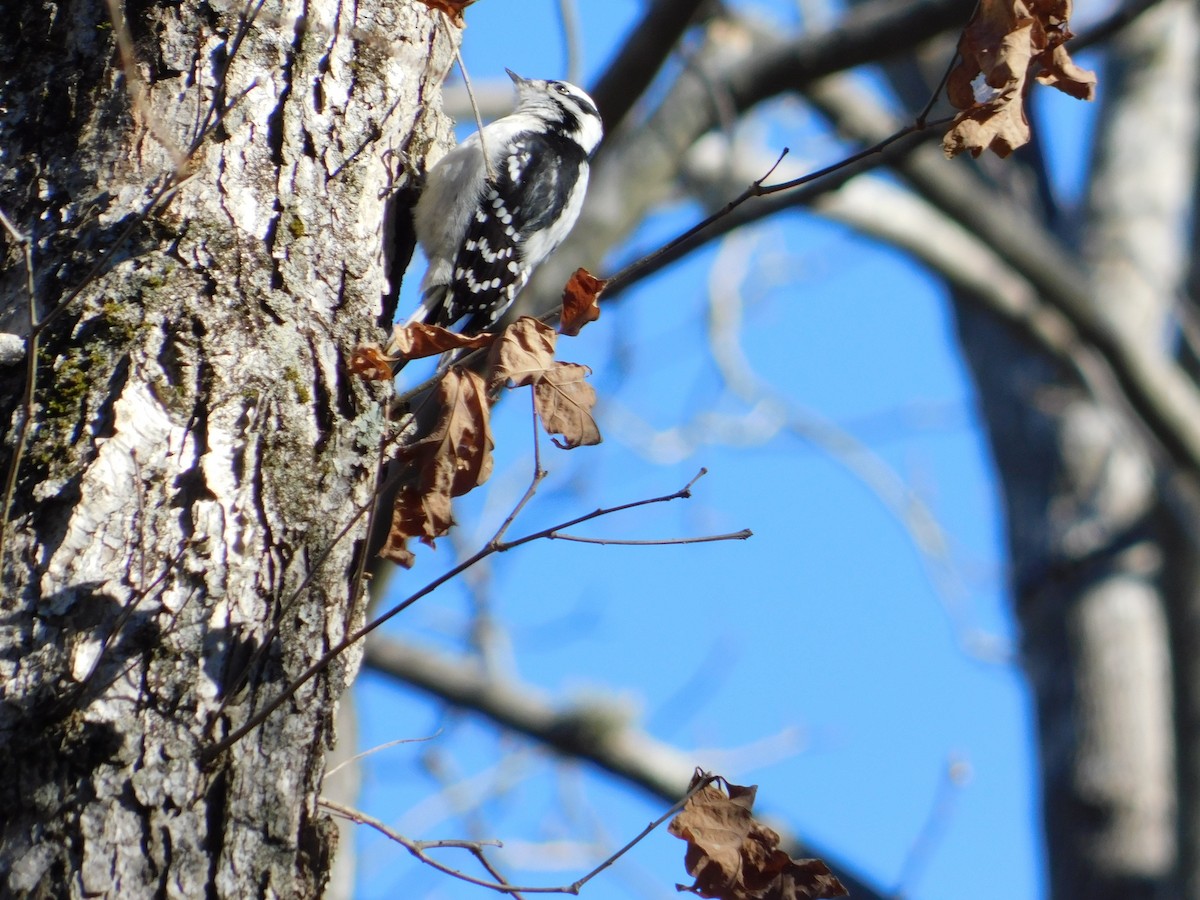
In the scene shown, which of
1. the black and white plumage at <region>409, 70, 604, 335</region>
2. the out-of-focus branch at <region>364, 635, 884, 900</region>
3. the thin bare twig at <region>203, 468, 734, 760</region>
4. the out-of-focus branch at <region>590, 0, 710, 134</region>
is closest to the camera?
the thin bare twig at <region>203, 468, 734, 760</region>

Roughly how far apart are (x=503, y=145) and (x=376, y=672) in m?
3.31

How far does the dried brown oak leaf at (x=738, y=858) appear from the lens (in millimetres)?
1944

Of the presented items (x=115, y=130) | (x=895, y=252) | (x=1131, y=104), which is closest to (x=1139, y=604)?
(x=895, y=252)

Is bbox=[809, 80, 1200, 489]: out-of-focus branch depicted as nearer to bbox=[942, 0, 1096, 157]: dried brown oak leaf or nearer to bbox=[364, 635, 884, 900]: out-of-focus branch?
bbox=[364, 635, 884, 900]: out-of-focus branch

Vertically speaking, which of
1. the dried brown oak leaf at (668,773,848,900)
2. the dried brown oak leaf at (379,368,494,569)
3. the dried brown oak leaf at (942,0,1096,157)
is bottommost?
the dried brown oak leaf at (668,773,848,900)

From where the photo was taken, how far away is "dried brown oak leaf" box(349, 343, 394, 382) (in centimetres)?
211

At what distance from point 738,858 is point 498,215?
2551mm

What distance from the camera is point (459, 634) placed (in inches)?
338

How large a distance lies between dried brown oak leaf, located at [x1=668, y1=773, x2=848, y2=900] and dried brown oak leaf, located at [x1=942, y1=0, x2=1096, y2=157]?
1.16 meters

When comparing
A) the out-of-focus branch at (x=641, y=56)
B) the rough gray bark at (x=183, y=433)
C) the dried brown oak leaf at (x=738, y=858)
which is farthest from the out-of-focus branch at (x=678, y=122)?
the dried brown oak leaf at (x=738, y=858)

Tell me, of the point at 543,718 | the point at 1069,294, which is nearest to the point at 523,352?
the point at 543,718

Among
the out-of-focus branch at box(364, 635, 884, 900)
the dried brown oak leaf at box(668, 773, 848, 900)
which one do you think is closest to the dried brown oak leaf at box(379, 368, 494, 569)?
the dried brown oak leaf at box(668, 773, 848, 900)

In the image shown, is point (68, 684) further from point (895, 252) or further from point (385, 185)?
point (895, 252)

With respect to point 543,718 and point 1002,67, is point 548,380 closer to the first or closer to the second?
point 1002,67
